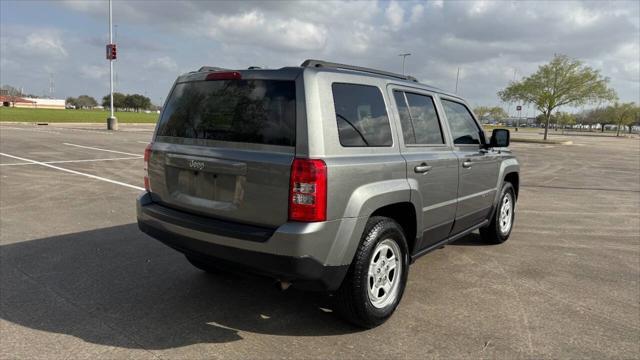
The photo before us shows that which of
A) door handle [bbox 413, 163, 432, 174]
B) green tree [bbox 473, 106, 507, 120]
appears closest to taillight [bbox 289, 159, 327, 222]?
door handle [bbox 413, 163, 432, 174]

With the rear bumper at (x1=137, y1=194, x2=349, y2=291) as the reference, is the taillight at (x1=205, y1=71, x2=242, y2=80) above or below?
above

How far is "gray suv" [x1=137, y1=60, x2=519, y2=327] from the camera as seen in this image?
115 inches

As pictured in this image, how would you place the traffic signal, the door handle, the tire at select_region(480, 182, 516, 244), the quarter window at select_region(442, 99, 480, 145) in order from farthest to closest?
1. the traffic signal
2. the tire at select_region(480, 182, 516, 244)
3. the quarter window at select_region(442, 99, 480, 145)
4. the door handle

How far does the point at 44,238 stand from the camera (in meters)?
5.42

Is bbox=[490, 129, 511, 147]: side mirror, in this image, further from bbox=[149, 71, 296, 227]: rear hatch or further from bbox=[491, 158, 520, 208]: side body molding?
bbox=[149, 71, 296, 227]: rear hatch

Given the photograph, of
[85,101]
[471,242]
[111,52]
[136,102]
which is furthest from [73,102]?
[471,242]

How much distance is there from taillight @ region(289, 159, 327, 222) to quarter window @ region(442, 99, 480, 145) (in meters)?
2.12

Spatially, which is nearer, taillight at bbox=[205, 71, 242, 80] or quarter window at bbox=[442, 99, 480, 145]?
taillight at bbox=[205, 71, 242, 80]

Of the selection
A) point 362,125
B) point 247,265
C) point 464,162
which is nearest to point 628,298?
point 464,162

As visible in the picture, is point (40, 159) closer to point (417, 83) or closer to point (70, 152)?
point (70, 152)

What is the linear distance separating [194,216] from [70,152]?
13464 mm

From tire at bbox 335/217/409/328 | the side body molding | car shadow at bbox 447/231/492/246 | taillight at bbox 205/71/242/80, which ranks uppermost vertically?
taillight at bbox 205/71/242/80

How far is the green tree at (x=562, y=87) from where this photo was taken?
36.5 metres

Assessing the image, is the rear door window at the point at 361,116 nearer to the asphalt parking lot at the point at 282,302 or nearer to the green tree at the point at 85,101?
the asphalt parking lot at the point at 282,302
